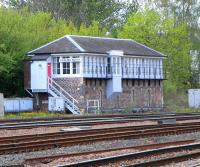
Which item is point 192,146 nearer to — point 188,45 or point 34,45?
point 34,45

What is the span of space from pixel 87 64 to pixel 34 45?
8.43 m

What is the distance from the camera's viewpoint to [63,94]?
173 ft

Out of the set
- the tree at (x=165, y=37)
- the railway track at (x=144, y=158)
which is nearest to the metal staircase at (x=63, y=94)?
the tree at (x=165, y=37)

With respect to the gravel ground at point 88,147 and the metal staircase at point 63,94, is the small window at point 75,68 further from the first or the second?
the gravel ground at point 88,147

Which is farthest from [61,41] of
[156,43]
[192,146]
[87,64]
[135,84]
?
[192,146]

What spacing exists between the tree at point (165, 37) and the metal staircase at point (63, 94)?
20536 millimetres

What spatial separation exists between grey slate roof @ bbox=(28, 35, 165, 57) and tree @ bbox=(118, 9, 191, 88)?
8.79 meters

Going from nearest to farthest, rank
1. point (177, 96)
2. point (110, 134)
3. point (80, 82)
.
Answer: point (110, 134)
point (80, 82)
point (177, 96)

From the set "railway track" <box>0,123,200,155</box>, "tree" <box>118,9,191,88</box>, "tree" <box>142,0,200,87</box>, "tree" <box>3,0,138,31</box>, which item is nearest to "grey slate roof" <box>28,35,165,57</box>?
"tree" <box>118,9,191,88</box>

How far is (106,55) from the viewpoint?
5591cm

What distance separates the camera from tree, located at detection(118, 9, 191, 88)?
71.4 m

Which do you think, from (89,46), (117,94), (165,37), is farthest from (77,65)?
(165,37)

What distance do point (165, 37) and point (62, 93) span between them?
79.1 feet

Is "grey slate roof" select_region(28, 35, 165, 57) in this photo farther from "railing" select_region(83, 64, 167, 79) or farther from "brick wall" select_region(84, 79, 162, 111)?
"brick wall" select_region(84, 79, 162, 111)
